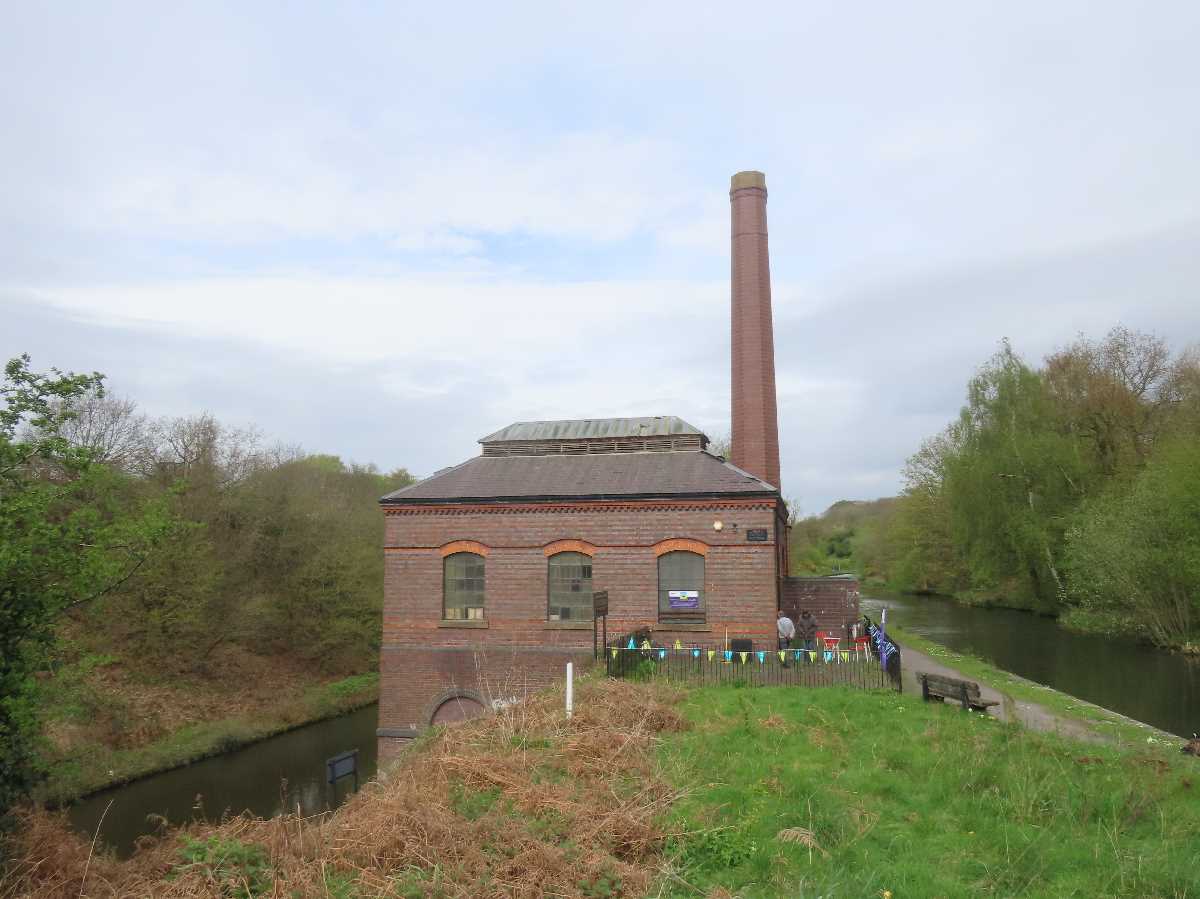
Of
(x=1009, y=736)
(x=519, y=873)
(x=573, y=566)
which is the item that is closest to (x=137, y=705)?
(x=573, y=566)

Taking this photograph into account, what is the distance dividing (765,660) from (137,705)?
20.3m

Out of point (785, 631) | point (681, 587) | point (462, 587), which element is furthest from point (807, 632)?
point (462, 587)

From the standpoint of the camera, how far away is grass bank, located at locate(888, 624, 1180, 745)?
1374cm

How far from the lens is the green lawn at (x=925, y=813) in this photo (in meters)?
6.64

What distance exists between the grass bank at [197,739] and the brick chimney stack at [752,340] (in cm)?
1754

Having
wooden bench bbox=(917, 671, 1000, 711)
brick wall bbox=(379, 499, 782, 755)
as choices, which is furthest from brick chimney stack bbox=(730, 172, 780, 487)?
wooden bench bbox=(917, 671, 1000, 711)

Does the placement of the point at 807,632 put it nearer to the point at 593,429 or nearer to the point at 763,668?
the point at 763,668

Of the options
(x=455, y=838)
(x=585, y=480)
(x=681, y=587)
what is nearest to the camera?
(x=455, y=838)

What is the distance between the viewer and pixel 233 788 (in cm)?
2220

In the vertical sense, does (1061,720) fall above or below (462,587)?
below

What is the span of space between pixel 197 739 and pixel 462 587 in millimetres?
12432

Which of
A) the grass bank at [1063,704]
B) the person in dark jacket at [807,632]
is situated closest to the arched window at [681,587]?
the person in dark jacket at [807,632]

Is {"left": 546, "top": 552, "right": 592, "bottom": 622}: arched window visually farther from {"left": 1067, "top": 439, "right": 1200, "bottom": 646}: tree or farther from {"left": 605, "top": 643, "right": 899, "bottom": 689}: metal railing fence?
{"left": 1067, "top": 439, "right": 1200, "bottom": 646}: tree

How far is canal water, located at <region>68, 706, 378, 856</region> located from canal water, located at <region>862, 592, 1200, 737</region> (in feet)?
66.7
